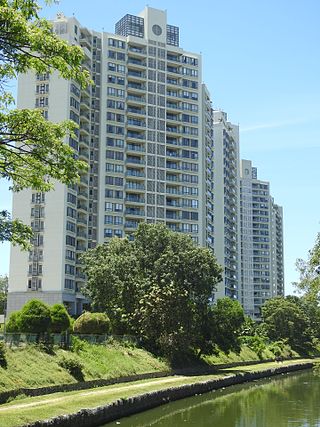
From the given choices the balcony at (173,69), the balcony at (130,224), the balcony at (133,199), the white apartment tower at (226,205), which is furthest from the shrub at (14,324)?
the white apartment tower at (226,205)

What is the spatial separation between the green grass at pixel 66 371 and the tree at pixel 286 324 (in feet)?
171

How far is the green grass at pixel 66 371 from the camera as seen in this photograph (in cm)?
3253

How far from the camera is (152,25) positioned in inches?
5197

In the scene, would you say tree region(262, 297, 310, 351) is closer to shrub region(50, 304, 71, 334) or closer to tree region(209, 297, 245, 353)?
tree region(209, 297, 245, 353)

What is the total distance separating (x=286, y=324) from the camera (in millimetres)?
101000

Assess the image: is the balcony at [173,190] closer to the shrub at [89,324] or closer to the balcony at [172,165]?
the balcony at [172,165]

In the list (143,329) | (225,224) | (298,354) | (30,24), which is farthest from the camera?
(225,224)

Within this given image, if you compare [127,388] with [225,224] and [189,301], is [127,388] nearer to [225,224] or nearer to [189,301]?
[189,301]

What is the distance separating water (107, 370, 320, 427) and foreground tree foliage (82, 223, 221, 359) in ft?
26.4

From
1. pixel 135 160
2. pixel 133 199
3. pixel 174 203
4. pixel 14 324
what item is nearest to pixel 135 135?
pixel 135 160

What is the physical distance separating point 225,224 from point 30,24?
14177 centimetres

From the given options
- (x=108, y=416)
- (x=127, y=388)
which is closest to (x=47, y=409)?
(x=108, y=416)

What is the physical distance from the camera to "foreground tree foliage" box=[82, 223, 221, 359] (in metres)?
55.8

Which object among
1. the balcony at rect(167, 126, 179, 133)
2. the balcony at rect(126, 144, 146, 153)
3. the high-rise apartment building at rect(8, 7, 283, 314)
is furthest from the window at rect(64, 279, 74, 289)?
the balcony at rect(167, 126, 179, 133)
